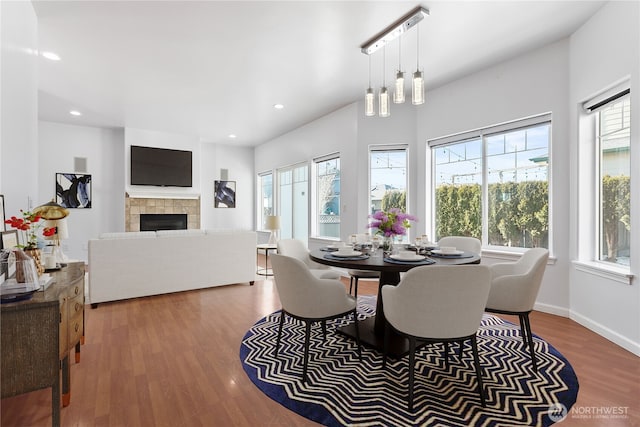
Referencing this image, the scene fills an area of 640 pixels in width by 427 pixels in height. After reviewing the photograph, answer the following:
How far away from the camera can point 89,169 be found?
6.62 m

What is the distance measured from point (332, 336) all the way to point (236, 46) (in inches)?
122

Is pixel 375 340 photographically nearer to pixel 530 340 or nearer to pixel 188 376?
pixel 530 340

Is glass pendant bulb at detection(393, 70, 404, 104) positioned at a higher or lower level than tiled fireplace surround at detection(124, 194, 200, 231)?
higher

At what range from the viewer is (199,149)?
7387mm

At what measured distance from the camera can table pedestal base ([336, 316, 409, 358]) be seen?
7.85 ft

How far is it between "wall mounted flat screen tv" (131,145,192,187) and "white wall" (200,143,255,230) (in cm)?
70

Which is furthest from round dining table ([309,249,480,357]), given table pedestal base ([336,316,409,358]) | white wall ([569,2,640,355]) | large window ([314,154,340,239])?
large window ([314,154,340,239])

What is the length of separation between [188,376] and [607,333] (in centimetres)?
345

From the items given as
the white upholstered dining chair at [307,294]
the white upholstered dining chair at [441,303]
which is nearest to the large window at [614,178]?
the white upholstered dining chair at [441,303]

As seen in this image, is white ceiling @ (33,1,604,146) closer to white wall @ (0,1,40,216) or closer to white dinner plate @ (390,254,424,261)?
white wall @ (0,1,40,216)

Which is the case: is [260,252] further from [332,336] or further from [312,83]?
[332,336]

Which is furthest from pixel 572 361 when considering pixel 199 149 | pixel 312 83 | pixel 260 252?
pixel 199 149

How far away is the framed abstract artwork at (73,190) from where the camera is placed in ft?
20.8

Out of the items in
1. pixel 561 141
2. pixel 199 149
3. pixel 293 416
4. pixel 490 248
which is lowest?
pixel 293 416
